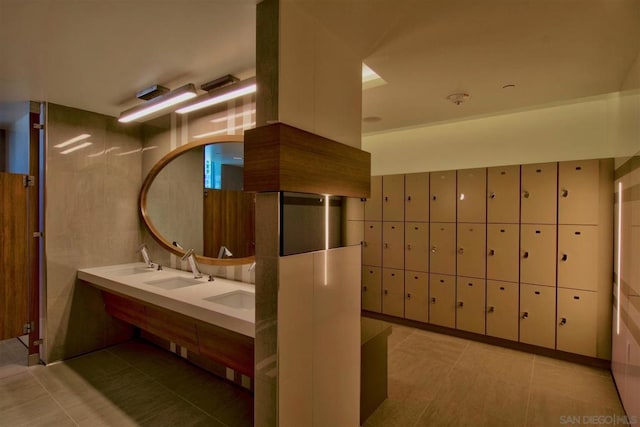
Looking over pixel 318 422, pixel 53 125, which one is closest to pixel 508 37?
pixel 318 422

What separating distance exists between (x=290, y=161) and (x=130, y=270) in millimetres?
2745

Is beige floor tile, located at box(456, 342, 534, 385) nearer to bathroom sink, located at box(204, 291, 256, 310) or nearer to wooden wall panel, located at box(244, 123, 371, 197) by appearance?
bathroom sink, located at box(204, 291, 256, 310)

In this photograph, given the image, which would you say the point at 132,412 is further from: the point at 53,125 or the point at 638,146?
the point at 638,146

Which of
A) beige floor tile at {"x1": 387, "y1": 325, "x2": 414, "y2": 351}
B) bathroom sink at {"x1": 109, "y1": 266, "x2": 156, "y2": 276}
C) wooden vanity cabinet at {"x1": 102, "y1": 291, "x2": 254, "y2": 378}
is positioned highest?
bathroom sink at {"x1": 109, "y1": 266, "x2": 156, "y2": 276}

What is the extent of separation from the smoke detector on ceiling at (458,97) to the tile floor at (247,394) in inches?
101

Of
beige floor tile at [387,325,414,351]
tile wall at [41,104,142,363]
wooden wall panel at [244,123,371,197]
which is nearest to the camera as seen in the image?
wooden wall panel at [244,123,371,197]

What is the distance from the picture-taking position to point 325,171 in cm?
170

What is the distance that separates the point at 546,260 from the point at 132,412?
403 cm

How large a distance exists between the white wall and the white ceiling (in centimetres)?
75

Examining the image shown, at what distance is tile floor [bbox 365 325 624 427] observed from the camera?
89.0 inches

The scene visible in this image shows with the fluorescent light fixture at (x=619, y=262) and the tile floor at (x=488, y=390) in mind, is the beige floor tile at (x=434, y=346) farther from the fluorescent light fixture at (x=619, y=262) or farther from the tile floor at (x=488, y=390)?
the fluorescent light fixture at (x=619, y=262)

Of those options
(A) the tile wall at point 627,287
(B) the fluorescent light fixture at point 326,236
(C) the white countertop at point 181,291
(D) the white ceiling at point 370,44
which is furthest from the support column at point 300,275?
(A) the tile wall at point 627,287

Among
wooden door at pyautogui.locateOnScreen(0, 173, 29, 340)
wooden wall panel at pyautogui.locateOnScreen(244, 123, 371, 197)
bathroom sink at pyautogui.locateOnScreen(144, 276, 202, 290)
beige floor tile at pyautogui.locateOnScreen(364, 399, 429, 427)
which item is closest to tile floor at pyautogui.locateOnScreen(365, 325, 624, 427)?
beige floor tile at pyautogui.locateOnScreen(364, 399, 429, 427)

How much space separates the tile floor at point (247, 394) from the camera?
2248mm
